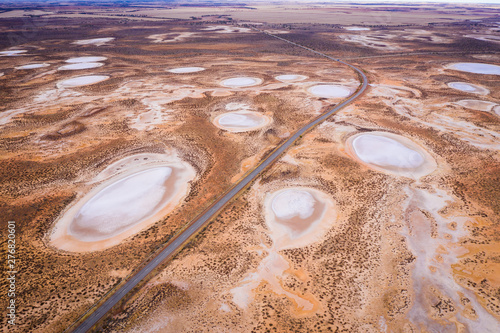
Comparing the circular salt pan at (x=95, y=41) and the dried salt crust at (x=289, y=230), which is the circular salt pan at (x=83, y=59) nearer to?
the circular salt pan at (x=95, y=41)

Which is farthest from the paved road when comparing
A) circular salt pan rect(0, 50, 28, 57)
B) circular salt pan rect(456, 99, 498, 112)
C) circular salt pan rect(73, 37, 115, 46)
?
circular salt pan rect(73, 37, 115, 46)

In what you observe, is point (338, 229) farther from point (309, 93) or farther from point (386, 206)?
point (309, 93)

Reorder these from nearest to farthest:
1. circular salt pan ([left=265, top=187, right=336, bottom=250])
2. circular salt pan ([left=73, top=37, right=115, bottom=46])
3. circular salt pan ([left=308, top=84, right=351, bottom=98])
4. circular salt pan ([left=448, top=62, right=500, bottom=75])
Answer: circular salt pan ([left=265, top=187, right=336, bottom=250]), circular salt pan ([left=308, top=84, right=351, bottom=98]), circular salt pan ([left=448, top=62, right=500, bottom=75]), circular salt pan ([left=73, top=37, right=115, bottom=46])

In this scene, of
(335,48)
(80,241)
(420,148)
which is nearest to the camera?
(80,241)

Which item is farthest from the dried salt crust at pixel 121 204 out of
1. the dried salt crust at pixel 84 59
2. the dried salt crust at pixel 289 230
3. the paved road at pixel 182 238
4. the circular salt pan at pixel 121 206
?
the dried salt crust at pixel 84 59

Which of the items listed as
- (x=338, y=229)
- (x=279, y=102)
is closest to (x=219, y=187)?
(x=338, y=229)

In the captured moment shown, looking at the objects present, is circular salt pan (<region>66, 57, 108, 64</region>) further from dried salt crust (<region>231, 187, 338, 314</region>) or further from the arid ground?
dried salt crust (<region>231, 187, 338, 314</region>)
